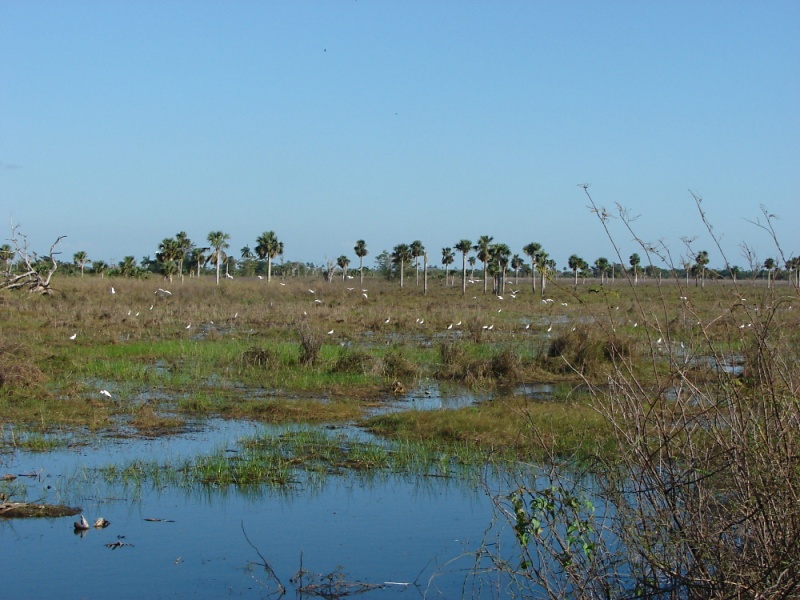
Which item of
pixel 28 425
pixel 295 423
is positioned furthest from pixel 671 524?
pixel 28 425

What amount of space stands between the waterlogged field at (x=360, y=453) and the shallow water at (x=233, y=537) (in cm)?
3

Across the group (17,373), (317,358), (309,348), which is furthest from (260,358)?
(17,373)

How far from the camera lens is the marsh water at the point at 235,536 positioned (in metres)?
8.28

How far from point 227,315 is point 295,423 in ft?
88.6

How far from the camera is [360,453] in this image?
1316cm

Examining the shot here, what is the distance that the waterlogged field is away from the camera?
5.98 meters

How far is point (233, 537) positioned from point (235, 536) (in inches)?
1.6

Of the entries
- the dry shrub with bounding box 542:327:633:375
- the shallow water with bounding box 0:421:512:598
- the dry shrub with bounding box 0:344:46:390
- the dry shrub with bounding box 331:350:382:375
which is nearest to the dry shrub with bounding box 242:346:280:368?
the dry shrub with bounding box 331:350:382:375

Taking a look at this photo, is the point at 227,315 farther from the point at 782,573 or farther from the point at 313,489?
the point at 782,573

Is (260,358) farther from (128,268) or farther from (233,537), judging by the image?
(128,268)

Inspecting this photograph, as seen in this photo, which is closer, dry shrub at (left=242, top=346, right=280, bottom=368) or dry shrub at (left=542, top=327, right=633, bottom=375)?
dry shrub at (left=542, top=327, right=633, bottom=375)

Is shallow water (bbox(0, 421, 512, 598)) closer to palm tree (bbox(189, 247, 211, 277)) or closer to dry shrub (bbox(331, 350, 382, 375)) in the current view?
dry shrub (bbox(331, 350, 382, 375))

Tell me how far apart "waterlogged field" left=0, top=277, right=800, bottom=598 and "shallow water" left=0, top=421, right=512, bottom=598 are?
3 cm

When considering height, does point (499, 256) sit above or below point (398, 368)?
above
